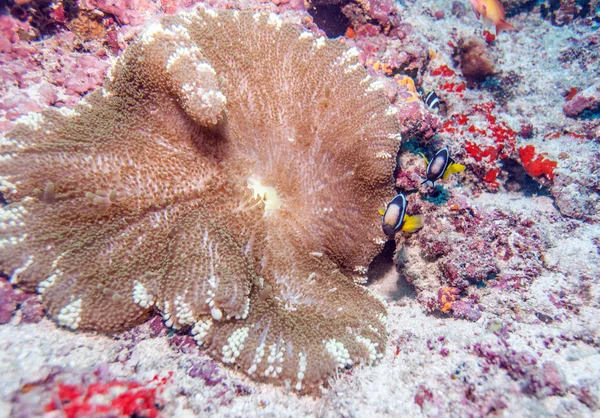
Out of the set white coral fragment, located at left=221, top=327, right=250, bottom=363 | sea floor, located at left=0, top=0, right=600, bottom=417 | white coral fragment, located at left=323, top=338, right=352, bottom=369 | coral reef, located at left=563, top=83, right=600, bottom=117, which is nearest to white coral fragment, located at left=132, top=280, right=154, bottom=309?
sea floor, located at left=0, top=0, right=600, bottom=417

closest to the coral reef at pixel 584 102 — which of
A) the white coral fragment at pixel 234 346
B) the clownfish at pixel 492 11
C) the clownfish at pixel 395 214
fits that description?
the clownfish at pixel 492 11

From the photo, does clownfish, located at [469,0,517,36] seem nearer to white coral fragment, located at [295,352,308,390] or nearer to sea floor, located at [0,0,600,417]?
sea floor, located at [0,0,600,417]

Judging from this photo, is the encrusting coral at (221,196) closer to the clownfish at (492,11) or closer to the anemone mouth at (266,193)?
the anemone mouth at (266,193)

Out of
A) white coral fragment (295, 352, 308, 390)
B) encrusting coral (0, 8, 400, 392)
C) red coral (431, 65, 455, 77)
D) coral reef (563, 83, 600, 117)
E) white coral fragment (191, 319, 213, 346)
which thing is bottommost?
white coral fragment (295, 352, 308, 390)

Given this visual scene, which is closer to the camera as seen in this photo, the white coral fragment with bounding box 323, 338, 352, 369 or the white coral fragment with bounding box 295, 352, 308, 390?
the white coral fragment with bounding box 295, 352, 308, 390

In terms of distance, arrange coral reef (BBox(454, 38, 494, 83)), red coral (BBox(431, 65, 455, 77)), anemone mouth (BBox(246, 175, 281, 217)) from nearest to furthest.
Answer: anemone mouth (BBox(246, 175, 281, 217)), red coral (BBox(431, 65, 455, 77)), coral reef (BBox(454, 38, 494, 83))

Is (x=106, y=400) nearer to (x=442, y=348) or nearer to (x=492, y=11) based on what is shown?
(x=442, y=348)

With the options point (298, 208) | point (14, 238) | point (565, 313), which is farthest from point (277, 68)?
point (565, 313)
